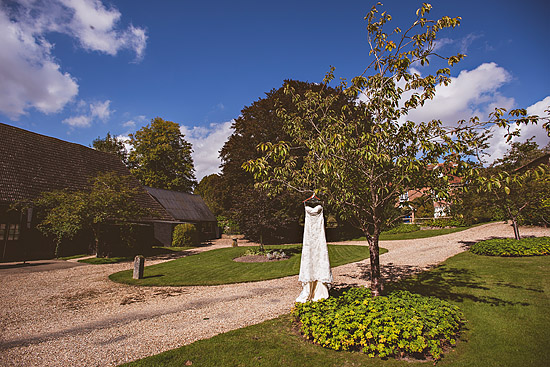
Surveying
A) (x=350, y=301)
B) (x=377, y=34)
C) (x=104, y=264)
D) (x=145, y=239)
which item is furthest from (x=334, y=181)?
(x=145, y=239)

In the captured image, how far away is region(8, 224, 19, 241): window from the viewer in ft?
58.3

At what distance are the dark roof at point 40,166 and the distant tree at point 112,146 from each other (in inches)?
1075

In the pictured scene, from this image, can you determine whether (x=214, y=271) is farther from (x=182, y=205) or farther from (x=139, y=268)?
(x=182, y=205)

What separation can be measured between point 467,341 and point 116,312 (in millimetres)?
8805

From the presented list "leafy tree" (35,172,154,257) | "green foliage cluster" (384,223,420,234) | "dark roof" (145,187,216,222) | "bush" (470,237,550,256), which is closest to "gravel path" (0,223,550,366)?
"bush" (470,237,550,256)

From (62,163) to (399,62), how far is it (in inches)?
1005

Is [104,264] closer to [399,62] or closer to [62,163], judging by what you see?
[62,163]

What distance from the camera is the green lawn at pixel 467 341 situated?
4.93 m

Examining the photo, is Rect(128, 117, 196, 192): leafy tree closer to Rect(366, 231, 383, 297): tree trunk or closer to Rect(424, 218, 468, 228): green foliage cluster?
Rect(424, 218, 468, 228): green foliage cluster

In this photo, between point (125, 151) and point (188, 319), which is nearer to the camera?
point (188, 319)

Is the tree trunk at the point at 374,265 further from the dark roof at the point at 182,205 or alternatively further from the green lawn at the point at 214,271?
the dark roof at the point at 182,205

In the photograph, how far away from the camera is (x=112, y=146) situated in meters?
51.1

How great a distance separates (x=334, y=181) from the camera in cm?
663

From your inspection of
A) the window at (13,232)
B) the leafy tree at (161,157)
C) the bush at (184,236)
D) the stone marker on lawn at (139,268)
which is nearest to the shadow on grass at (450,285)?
the stone marker on lawn at (139,268)
